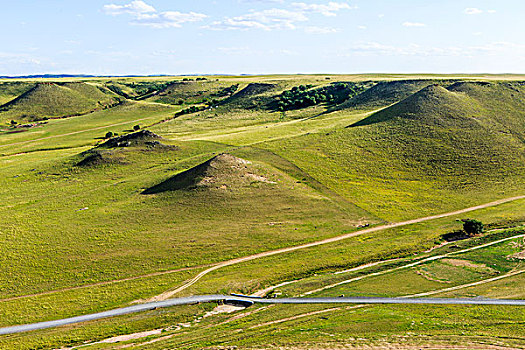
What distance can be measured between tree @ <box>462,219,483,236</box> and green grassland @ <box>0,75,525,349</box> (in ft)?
8.39

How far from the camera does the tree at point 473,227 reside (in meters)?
59.6

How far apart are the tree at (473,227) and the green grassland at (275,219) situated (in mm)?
2559

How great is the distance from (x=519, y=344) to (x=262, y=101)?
578ft

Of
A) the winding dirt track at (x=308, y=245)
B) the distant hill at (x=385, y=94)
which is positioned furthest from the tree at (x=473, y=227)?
the distant hill at (x=385, y=94)

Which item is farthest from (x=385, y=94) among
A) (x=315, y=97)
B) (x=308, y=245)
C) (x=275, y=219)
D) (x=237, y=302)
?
(x=237, y=302)

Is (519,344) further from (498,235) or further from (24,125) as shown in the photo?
(24,125)

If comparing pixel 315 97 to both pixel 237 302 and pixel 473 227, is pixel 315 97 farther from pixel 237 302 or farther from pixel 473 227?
pixel 237 302

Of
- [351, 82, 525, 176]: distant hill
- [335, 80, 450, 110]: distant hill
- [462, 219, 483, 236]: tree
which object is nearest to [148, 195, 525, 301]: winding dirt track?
[462, 219, 483, 236]: tree

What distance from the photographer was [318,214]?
2670 inches

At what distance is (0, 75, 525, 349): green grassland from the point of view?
119 ft

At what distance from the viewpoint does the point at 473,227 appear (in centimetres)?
5953

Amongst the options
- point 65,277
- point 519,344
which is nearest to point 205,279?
point 65,277

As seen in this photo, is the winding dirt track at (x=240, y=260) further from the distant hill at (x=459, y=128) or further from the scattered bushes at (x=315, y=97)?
the scattered bushes at (x=315, y=97)

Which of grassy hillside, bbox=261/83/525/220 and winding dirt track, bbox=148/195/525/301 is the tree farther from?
grassy hillside, bbox=261/83/525/220
